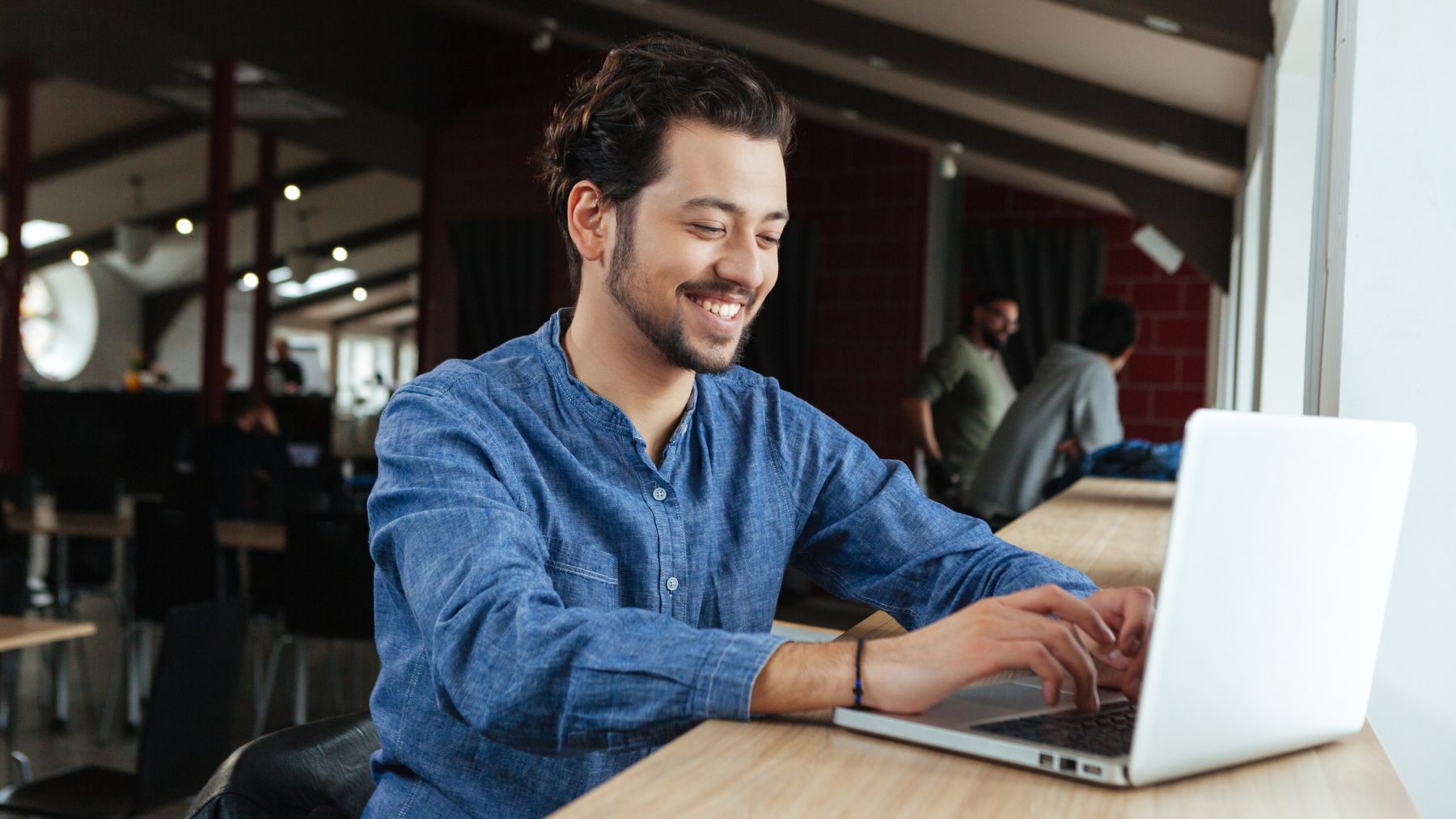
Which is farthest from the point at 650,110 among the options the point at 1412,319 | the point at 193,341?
the point at 193,341

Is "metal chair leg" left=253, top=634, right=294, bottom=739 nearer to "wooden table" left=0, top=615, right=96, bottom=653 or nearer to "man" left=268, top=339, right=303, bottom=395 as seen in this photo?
"wooden table" left=0, top=615, right=96, bottom=653

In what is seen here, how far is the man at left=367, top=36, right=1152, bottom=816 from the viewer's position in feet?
3.05

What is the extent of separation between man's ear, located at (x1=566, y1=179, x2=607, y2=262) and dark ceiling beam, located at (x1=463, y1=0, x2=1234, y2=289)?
368cm

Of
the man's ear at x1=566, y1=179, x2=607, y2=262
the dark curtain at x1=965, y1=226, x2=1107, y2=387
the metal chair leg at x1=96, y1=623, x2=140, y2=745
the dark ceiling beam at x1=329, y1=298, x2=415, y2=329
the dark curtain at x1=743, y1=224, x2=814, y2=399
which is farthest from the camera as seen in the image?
the dark ceiling beam at x1=329, y1=298, x2=415, y2=329

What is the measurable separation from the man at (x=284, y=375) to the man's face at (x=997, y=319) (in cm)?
938

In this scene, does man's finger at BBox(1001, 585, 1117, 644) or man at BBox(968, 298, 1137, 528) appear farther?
man at BBox(968, 298, 1137, 528)

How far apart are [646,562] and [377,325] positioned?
87.2 ft

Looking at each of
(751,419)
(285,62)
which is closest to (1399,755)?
(751,419)

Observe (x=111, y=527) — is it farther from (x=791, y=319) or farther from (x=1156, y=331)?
(x=1156, y=331)

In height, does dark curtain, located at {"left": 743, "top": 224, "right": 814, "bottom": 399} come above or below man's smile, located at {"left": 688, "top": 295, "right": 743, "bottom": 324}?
above

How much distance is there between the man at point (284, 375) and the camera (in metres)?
13.3

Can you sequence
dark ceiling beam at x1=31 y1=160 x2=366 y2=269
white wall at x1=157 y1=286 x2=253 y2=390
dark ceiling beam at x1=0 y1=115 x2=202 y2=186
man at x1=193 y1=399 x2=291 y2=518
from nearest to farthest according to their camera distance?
1. man at x1=193 y1=399 x2=291 y2=518
2. dark ceiling beam at x1=0 y1=115 x2=202 y2=186
3. dark ceiling beam at x1=31 y1=160 x2=366 y2=269
4. white wall at x1=157 y1=286 x2=253 y2=390

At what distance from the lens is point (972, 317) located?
559cm

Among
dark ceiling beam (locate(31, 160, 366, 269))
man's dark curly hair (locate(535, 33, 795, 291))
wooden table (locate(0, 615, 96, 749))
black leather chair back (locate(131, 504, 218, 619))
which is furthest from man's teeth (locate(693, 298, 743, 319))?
dark ceiling beam (locate(31, 160, 366, 269))
